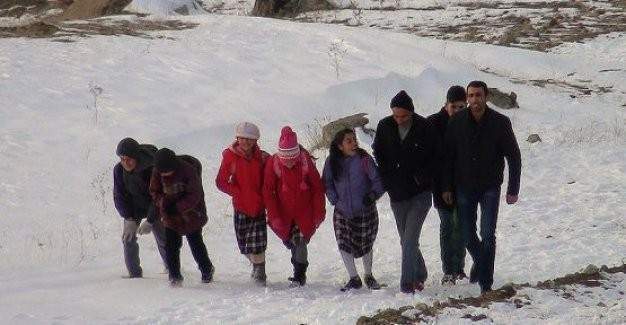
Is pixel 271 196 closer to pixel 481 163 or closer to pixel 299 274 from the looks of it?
pixel 299 274

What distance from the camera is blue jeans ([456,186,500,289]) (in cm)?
601

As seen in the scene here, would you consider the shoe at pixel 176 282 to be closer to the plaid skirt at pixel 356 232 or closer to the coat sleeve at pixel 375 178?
the plaid skirt at pixel 356 232

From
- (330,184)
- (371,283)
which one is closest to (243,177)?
(330,184)

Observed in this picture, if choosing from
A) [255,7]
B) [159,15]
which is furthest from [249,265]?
[255,7]

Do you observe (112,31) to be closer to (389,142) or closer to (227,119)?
(227,119)

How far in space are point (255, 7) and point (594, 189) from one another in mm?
22318

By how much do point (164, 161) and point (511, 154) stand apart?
3.02 m

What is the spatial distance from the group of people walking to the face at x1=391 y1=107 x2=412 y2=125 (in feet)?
0.04

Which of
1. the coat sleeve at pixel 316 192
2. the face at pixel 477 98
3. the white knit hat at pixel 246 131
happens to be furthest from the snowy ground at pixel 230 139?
the face at pixel 477 98

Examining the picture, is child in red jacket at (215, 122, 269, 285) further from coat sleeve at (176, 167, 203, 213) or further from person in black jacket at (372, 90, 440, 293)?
person in black jacket at (372, 90, 440, 293)

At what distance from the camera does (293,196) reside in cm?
685

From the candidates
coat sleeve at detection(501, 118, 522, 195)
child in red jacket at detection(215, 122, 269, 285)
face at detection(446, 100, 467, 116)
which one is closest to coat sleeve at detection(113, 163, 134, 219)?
child in red jacket at detection(215, 122, 269, 285)

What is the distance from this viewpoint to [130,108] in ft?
42.0

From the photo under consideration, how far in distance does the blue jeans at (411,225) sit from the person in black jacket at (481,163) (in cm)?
30
